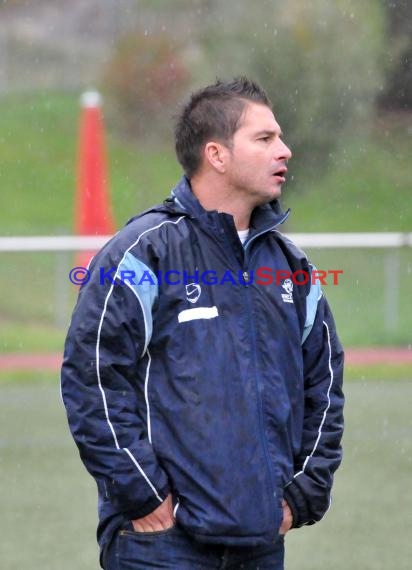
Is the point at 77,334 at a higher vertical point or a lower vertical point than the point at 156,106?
lower

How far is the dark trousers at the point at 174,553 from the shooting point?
100.0 inches

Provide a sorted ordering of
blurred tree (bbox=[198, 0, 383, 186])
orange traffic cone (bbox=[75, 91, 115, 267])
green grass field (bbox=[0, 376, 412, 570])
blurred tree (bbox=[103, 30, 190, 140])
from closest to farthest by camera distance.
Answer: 1. green grass field (bbox=[0, 376, 412, 570])
2. orange traffic cone (bbox=[75, 91, 115, 267])
3. blurred tree (bbox=[198, 0, 383, 186])
4. blurred tree (bbox=[103, 30, 190, 140])

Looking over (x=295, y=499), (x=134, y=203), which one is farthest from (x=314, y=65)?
(x=295, y=499)

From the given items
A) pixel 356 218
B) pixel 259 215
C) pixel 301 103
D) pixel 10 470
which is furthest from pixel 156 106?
pixel 259 215

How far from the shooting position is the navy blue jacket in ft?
8.16

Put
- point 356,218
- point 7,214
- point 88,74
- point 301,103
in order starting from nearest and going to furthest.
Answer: point 301,103, point 356,218, point 7,214, point 88,74

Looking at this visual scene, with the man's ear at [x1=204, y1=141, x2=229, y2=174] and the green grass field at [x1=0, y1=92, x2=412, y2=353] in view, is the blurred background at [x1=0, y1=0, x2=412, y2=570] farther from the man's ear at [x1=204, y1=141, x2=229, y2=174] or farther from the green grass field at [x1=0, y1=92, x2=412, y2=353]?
the man's ear at [x1=204, y1=141, x2=229, y2=174]

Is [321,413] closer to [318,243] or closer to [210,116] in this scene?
[210,116]

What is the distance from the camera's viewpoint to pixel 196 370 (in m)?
2.51

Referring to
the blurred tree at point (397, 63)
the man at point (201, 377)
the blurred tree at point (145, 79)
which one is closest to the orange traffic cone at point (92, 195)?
the blurred tree at point (397, 63)

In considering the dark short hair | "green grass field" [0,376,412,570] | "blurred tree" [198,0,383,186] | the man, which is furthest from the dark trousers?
"blurred tree" [198,0,383,186]

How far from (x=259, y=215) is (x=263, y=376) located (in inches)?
14.9

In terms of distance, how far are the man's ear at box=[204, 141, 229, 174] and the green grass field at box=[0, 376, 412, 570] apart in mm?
2006

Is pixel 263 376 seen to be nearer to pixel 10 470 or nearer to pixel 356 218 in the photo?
pixel 10 470
